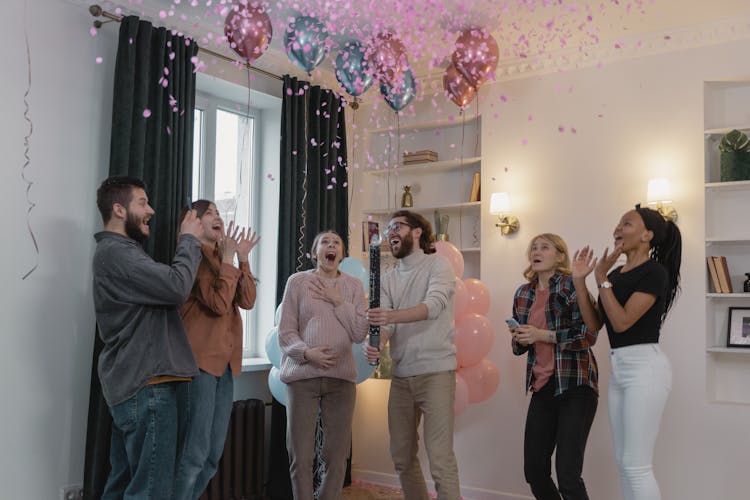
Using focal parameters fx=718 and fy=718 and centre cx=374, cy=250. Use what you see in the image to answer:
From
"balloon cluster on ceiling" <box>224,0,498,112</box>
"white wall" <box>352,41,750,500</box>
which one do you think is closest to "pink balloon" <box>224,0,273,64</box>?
"balloon cluster on ceiling" <box>224,0,498,112</box>

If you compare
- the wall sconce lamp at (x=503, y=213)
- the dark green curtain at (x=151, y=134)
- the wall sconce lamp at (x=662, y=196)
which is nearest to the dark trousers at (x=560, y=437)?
the wall sconce lamp at (x=662, y=196)

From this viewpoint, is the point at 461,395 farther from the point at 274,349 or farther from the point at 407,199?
the point at 407,199

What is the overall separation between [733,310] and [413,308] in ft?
6.59

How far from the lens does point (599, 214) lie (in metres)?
4.21

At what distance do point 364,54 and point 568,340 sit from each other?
189 cm

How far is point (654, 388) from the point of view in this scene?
9.08ft

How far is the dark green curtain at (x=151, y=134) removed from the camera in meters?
3.27

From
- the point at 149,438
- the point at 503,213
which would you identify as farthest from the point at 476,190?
the point at 149,438

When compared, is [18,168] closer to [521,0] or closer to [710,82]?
[521,0]

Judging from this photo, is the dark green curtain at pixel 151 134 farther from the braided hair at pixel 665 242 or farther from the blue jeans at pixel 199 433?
the braided hair at pixel 665 242

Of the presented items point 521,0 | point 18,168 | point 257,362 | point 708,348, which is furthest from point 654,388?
point 18,168

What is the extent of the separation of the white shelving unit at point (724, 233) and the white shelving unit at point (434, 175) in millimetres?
1376

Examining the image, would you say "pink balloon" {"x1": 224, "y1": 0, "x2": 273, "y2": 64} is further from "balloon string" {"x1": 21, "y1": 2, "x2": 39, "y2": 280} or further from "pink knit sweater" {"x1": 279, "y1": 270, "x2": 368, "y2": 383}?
"pink knit sweater" {"x1": 279, "y1": 270, "x2": 368, "y2": 383}

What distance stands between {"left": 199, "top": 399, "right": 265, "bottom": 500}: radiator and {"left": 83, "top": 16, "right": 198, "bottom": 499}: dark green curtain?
790 millimetres
